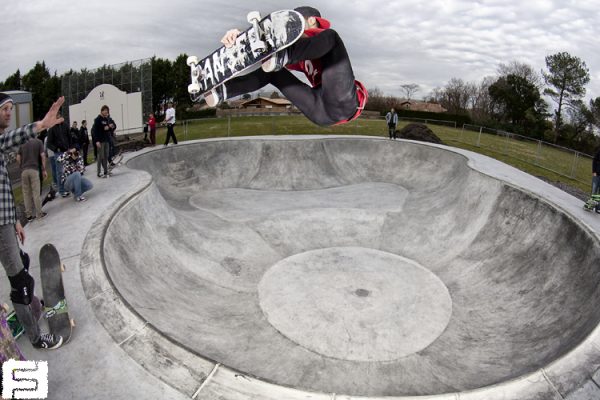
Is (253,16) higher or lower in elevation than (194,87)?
higher

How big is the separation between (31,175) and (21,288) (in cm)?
446

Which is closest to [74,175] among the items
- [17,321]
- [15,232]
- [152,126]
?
[17,321]

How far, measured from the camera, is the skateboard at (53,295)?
403 cm

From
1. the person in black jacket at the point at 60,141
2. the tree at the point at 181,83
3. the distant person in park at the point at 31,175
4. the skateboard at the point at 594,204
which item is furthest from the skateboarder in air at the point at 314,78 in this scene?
the tree at the point at 181,83

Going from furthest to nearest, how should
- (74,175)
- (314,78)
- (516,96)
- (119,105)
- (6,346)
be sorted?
(516,96) → (119,105) → (74,175) → (314,78) → (6,346)

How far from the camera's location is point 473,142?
2470 cm

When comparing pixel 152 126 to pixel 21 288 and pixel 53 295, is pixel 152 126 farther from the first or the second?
pixel 21 288

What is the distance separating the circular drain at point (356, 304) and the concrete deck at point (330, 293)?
34mm

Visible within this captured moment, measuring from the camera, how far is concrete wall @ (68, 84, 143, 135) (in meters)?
23.9

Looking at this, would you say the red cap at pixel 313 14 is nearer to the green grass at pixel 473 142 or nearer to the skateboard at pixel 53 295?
the skateboard at pixel 53 295

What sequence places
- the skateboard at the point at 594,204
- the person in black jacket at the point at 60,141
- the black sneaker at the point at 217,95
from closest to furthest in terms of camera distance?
the black sneaker at the point at 217,95 < the person in black jacket at the point at 60,141 < the skateboard at the point at 594,204

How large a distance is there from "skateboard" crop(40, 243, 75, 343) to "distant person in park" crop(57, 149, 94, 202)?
15.3 ft

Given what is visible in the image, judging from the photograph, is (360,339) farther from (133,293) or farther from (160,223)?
(160,223)

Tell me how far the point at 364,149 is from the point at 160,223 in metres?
10.9
